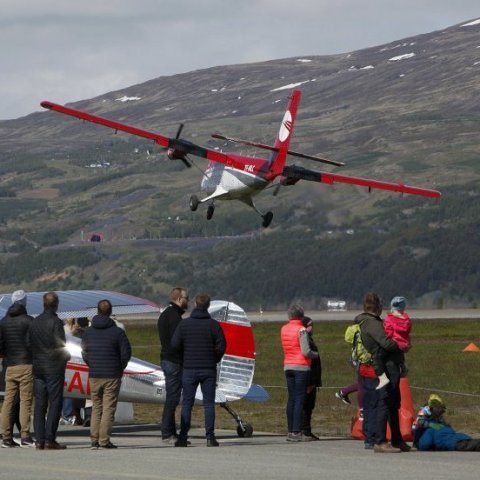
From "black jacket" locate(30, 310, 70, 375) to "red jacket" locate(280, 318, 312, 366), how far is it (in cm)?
339

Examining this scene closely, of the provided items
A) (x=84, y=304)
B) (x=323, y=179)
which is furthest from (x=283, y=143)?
(x=84, y=304)

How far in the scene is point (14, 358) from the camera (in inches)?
896

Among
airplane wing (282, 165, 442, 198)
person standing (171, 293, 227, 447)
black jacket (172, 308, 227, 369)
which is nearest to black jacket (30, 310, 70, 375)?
person standing (171, 293, 227, 447)

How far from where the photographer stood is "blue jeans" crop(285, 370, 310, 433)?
23.2 metres

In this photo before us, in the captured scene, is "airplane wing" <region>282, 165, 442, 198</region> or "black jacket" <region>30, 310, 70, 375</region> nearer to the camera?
"black jacket" <region>30, 310, 70, 375</region>

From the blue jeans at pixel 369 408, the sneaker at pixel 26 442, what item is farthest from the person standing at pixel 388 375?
the sneaker at pixel 26 442

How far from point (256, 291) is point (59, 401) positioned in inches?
6702

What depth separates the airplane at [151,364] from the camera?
2397 centimetres

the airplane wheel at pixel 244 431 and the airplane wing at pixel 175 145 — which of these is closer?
the airplane wheel at pixel 244 431

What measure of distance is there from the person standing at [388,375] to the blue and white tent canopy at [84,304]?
5902 millimetres

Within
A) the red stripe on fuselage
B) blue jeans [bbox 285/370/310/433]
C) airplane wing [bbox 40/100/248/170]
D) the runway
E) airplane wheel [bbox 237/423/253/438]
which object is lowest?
airplane wheel [bbox 237/423/253/438]

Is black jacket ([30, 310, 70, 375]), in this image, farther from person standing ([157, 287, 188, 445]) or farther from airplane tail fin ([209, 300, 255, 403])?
airplane tail fin ([209, 300, 255, 403])

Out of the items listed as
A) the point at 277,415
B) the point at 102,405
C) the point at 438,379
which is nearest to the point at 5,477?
the point at 102,405

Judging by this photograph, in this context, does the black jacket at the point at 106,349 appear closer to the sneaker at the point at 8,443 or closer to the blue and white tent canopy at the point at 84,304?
the sneaker at the point at 8,443
